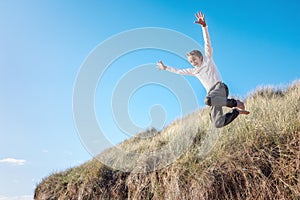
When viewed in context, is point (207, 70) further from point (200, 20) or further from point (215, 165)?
point (215, 165)

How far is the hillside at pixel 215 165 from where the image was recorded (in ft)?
16.8

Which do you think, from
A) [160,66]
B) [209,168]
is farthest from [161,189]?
[160,66]

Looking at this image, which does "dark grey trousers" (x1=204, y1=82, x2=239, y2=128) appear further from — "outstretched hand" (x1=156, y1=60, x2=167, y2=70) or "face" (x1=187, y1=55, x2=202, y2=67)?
"outstretched hand" (x1=156, y1=60, x2=167, y2=70)

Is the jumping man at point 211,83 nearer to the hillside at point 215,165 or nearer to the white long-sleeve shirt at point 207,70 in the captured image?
the white long-sleeve shirt at point 207,70

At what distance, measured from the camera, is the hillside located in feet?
16.8

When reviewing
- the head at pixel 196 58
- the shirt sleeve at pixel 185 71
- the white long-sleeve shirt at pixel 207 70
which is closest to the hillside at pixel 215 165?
the white long-sleeve shirt at pixel 207 70

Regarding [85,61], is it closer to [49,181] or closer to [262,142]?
[49,181]

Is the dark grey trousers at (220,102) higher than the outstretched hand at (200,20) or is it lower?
lower

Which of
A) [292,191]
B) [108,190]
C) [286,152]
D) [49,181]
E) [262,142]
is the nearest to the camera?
[292,191]

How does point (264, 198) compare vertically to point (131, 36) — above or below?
below

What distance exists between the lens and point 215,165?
5664 mm

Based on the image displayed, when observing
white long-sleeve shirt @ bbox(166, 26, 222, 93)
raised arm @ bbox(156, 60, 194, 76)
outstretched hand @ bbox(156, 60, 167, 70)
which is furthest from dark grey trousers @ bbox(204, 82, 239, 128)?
outstretched hand @ bbox(156, 60, 167, 70)

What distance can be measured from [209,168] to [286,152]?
1280 millimetres

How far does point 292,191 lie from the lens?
15.9 ft
